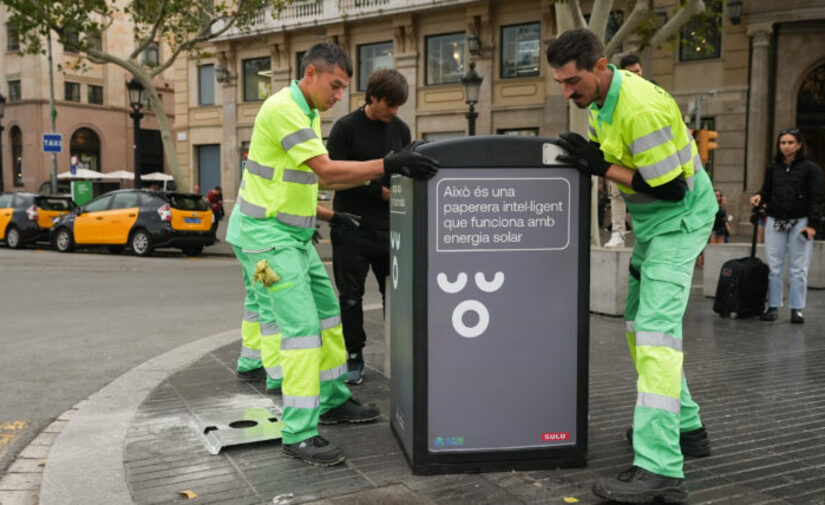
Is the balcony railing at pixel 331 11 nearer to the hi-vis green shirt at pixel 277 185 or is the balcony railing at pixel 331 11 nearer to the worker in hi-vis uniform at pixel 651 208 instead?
the hi-vis green shirt at pixel 277 185

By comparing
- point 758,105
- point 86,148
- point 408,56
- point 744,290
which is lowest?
point 744,290

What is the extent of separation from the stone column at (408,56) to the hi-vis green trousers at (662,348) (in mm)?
24935

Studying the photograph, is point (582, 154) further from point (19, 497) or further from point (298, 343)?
point (19, 497)

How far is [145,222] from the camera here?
57.2ft

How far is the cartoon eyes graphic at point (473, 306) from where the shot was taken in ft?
11.1

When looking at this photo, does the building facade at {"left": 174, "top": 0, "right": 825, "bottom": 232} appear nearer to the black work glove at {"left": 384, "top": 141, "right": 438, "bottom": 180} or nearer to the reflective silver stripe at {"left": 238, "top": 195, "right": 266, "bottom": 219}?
the reflective silver stripe at {"left": 238, "top": 195, "right": 266, "bottom": 219}

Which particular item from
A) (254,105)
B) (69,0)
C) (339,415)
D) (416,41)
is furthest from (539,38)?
(339,415)

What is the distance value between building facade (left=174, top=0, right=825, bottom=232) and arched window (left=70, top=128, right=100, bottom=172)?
52.5ft

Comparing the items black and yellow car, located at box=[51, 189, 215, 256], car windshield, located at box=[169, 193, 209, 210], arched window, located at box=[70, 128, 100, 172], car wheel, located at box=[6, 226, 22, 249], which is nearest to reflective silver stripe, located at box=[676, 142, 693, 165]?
black and yellow car, located at box=[51, 189, 215, 256]

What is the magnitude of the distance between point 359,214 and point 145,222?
13.4 metres

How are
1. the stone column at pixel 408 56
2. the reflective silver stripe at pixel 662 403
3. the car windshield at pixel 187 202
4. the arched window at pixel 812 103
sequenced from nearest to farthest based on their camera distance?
1. the reflective silver stripe at pixel 662 403
2. the car windshield at pixel 187 202
3. the arched window at pixel 812 103
4. the stone column at pixel 408 56

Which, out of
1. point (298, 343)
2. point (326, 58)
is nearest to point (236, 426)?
point (298, 343)

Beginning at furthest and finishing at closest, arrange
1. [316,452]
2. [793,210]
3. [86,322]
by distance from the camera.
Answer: [86,322] → [793,210] → [316,452]

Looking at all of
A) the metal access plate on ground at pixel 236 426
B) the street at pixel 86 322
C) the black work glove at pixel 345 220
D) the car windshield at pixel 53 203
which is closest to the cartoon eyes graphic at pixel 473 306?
the metal access plate on ground at pixel 236 426
